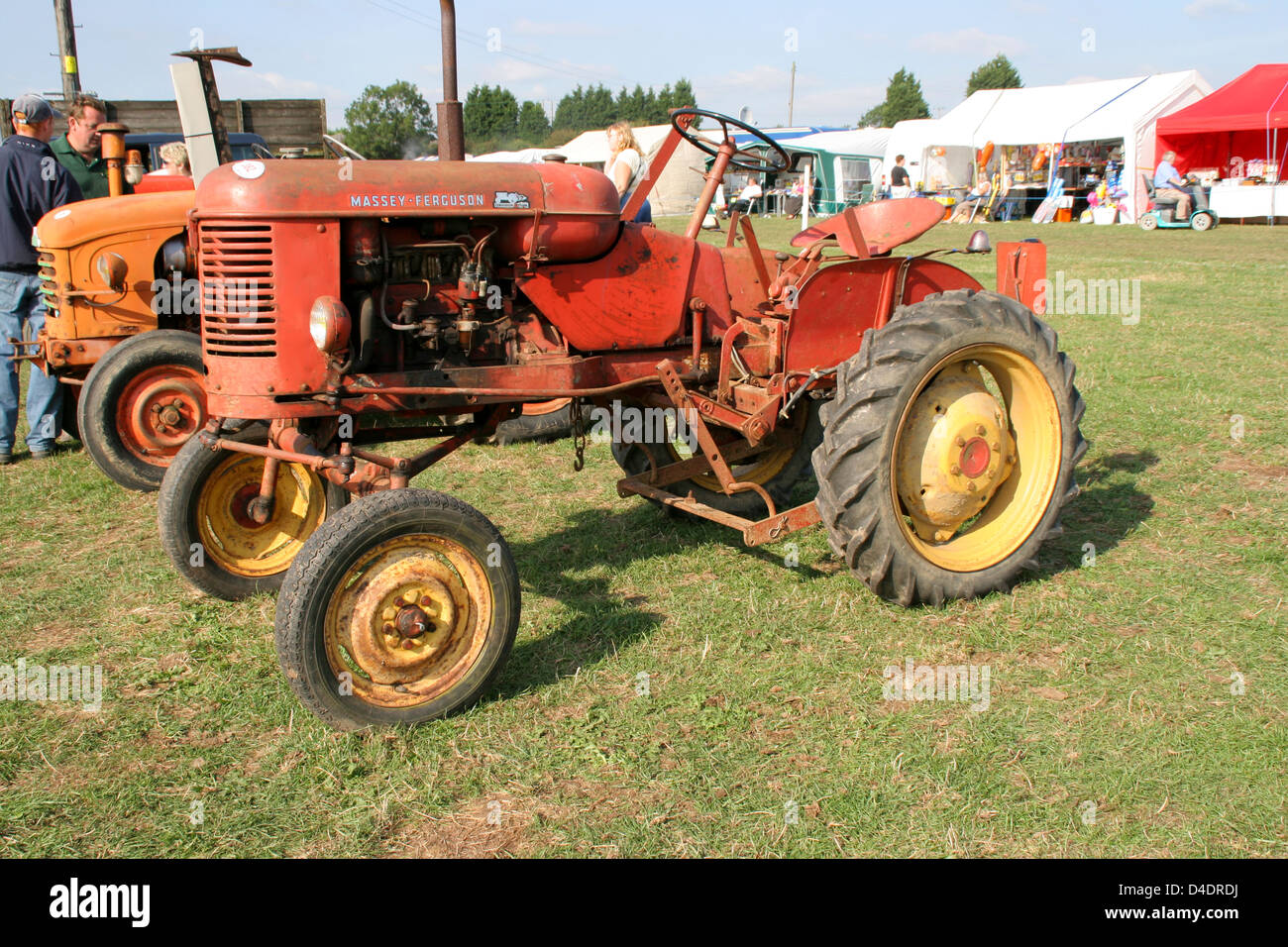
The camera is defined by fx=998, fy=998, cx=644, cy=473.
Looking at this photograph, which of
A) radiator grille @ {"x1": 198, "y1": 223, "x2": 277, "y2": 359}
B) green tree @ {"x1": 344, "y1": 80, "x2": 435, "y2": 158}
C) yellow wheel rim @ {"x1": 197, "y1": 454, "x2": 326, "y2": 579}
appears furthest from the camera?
green tree @ {"x1": 344, "y1": 80, "x2": 435, "y2": 158}

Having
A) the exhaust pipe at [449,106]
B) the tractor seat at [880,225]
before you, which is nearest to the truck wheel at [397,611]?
the exhaust pipe at [449,106]

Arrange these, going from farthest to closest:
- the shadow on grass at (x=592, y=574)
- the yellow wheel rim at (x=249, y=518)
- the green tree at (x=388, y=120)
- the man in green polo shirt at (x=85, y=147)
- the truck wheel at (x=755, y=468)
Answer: the green tree at (x=388, y=120) < the man in green polo shirt at (x=85, y=147) < the truck wheel at (x=755, y=468) < the yellow wheel rim at (x=249, y=518) < the shadow on grass at (x=592, y=574)

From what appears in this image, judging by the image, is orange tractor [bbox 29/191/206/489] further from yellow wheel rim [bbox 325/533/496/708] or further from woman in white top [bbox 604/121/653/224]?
yellow wheel rim [bbox 325/533/496/708]

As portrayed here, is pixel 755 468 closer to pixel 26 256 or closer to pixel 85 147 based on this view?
pixel 26 256

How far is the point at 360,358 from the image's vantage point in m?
3.35

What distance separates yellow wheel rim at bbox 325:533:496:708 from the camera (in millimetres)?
3000

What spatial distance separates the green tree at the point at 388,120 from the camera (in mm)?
61562

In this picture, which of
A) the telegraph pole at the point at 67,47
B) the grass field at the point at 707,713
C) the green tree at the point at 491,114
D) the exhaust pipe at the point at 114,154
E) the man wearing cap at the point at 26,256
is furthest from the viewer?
the green tree at the point at 491,114

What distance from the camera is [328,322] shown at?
10.1 feet

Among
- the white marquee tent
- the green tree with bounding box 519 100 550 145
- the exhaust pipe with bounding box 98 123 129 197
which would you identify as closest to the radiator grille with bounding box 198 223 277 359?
the exhaust pipe with bounding box 98 123 129 197
